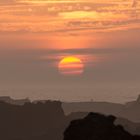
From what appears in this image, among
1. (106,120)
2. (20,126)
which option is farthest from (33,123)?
(106,120)

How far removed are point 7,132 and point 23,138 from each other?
Result: 7.75 meters

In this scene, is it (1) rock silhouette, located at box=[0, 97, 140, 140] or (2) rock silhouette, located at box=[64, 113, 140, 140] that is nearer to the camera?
(2) rock silhouette, located at box=[64, 113, 140, 140]

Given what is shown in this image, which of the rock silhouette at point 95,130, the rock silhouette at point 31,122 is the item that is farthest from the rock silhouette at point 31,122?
the rock silhouette at point 95,130

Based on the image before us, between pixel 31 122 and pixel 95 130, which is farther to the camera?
pixel 31 122

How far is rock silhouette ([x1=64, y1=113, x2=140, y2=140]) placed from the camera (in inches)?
3620

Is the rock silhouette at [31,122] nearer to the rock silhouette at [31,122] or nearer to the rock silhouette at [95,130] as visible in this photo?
the rock silhouette at [31,122]

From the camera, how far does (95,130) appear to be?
95375mm

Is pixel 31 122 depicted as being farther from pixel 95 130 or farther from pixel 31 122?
pixel 95 130

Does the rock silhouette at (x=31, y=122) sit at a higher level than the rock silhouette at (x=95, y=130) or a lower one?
lower

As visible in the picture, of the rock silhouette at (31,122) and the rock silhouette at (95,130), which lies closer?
the rock silhouette at (95,130)

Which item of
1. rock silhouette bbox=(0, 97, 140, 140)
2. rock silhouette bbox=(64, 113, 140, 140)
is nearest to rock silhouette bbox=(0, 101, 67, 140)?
rock silhouette bbox=(0, 97, 140, 140)

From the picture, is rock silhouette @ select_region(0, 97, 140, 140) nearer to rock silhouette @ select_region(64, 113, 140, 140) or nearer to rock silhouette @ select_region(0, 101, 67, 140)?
rock silhouette @ select_region(0, 101, 67, 140)

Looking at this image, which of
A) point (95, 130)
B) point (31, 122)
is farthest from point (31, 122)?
point (95, 130)

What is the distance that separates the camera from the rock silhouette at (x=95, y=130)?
91.9 m
